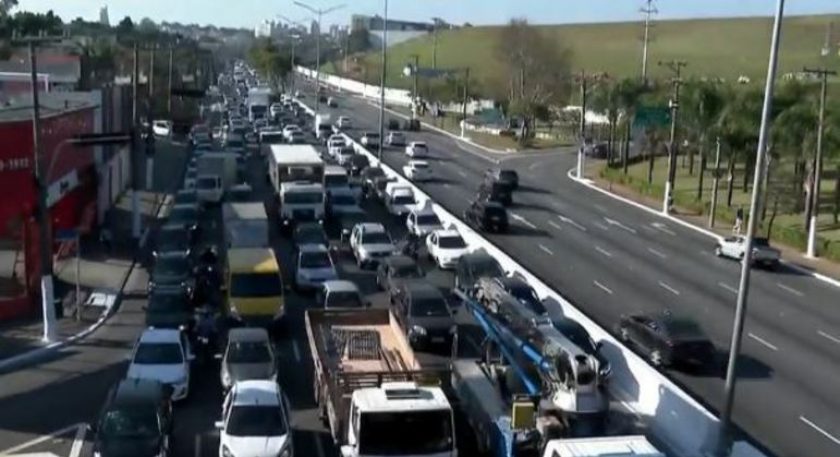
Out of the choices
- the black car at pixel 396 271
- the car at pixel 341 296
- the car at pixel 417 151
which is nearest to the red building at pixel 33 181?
the car at pixel 341 296

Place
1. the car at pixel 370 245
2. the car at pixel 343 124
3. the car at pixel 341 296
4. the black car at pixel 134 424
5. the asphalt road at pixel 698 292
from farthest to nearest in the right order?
the car at pixel 343 124, the car at pixel 370 245, the car at pixel 341 296, the asphalt road at pixel 698 292, the black car at pixel 134 424

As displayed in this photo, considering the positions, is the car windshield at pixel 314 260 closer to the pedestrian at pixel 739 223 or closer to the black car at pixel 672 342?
the black car at pixel 672 342

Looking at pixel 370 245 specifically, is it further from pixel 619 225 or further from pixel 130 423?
pixel 130 423

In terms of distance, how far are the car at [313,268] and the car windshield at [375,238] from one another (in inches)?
163

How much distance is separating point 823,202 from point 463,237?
75.7 ft

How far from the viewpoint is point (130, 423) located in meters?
17.7

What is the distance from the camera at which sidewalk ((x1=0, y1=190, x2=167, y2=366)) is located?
27.0 m

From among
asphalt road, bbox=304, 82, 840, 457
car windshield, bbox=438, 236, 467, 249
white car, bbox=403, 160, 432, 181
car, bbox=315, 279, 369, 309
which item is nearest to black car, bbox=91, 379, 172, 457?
car, bbox=315, 279, 369, 309

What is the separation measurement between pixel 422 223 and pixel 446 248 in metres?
5.37

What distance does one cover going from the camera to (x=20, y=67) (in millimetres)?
68375

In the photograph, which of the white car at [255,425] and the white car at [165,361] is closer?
the white car at [255,425]

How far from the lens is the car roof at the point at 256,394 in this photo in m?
18.3

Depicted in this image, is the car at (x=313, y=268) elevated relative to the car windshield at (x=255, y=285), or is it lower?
lower

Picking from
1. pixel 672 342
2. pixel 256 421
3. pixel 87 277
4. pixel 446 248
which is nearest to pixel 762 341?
pixel 672 342
